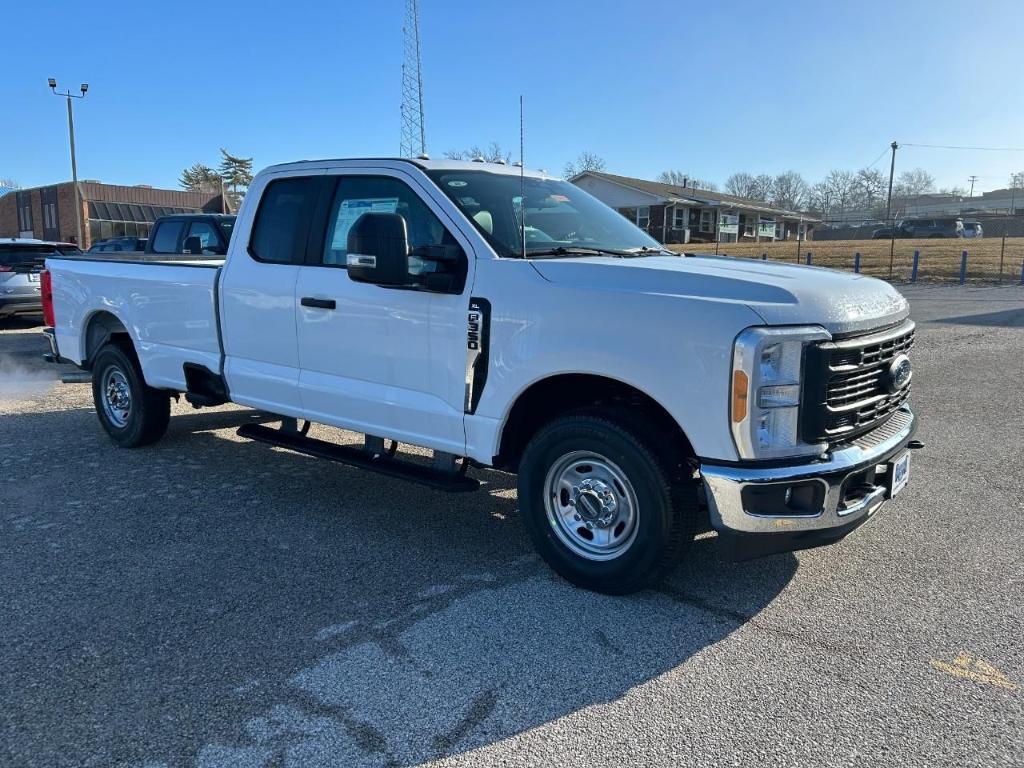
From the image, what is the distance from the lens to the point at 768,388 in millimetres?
3309

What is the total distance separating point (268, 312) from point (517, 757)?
3394 millimetres

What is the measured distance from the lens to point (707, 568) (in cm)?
431

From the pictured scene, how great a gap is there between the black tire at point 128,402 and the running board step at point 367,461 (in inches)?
56.4

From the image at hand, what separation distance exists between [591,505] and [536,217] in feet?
5.76

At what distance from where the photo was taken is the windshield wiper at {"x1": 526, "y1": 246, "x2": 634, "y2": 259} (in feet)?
14.0

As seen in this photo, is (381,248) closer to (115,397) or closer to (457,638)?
(457,638)

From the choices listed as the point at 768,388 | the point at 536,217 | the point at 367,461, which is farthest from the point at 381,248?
the point at 768,388

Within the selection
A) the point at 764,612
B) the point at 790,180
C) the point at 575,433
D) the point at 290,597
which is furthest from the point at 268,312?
the point at 790,180

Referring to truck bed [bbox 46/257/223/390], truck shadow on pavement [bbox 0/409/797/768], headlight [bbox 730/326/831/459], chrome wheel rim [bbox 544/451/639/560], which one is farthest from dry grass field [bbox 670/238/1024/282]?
headlight [bbox 730/326/831/459]

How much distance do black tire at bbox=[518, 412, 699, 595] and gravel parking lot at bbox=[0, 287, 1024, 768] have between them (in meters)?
0.16

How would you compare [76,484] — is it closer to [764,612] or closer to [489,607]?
[489,607]

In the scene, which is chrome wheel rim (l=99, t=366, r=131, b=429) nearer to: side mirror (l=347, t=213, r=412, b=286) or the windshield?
side mirror (l=347, t=213, r=412, b=286)

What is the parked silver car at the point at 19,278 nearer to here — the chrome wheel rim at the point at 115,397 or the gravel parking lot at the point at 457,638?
the chrome wheel rim at the point at 115,397

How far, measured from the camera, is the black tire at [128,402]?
648 centimetres
